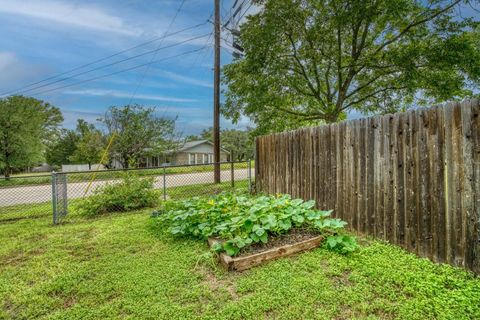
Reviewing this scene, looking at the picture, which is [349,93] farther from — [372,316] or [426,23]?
[372,316]

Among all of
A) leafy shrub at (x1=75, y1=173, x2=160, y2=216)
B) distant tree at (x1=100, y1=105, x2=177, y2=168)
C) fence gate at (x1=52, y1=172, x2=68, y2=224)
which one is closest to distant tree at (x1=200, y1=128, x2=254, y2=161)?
distant tree at (x1=100, y1=105, x2=177, y2=168)

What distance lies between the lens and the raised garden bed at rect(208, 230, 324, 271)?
8.71 ft

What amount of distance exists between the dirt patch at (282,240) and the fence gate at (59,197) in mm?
4225

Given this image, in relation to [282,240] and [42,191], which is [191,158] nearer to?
[42,191]

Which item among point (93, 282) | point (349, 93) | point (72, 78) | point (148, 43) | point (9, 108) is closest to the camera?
point (93, 282)

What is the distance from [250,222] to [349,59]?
6407 millimetres

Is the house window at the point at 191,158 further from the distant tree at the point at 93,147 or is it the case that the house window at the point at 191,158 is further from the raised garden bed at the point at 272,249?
the raised garden bed at the point at 272,249

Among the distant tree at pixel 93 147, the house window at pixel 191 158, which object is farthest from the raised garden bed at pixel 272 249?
the house window at pixel 191 158

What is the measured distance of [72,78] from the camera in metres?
15.8

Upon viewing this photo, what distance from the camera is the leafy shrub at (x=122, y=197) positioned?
5574 mm

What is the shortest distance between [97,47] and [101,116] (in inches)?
323

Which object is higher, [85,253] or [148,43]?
[148,43]

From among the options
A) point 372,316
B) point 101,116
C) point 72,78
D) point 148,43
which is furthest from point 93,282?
point 101,116

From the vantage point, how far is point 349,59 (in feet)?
24.1
